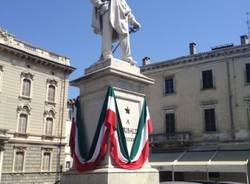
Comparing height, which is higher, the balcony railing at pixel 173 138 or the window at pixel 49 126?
the window at pixel 49 126

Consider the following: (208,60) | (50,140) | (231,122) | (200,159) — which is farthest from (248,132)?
(50,140)

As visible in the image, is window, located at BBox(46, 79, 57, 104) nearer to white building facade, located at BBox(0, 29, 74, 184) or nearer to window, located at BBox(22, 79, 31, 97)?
white building facade, located at BBox(0, 29, 74, 184)

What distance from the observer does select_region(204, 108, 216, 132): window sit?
28.0 m

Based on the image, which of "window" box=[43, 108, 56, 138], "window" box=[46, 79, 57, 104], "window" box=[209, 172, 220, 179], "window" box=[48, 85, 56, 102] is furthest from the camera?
"window" box=[48, 85, 56, 102]

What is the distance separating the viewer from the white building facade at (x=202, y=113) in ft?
85.7

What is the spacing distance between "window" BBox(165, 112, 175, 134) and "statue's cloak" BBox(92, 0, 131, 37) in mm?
22464

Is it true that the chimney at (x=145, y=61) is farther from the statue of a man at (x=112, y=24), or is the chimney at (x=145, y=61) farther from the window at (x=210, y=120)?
the statue of a man at (x=112, y=24)

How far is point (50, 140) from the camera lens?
1275 inches

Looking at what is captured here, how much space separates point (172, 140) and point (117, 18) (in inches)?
876

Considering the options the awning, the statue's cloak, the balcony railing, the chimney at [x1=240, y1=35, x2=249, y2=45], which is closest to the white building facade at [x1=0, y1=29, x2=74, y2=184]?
the balcony railing

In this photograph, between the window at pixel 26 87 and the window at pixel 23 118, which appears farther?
the window at pixel 26 87

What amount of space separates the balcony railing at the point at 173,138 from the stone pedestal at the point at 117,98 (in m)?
21.8

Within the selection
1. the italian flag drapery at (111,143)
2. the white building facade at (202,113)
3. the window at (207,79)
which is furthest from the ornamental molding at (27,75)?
the italian flag drapery at (111,143)

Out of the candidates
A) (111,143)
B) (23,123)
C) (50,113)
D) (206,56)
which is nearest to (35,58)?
(50,113)
